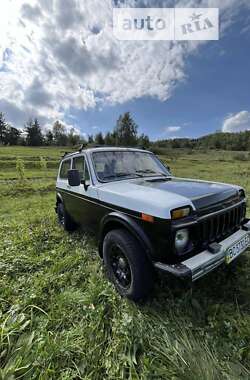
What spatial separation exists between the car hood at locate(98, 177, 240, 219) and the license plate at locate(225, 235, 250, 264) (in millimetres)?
540

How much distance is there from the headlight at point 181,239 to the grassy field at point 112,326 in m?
0.85

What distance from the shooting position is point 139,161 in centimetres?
381

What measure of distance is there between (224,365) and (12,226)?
549cm

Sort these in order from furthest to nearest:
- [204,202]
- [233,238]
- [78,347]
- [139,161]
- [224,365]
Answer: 1. [139,161]
2. [233,238]
3. [204,202]
4. [78,347]
5. [224,365]

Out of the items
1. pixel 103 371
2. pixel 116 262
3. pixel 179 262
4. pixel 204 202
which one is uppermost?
pixel 204 202

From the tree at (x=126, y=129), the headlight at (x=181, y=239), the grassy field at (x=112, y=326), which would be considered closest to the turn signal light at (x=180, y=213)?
the headlight at (x=181, y=239)

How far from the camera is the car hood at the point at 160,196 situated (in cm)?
216

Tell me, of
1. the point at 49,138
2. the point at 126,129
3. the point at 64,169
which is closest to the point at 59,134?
the point at 49,138

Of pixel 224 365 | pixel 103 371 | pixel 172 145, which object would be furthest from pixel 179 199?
pixel 172 145

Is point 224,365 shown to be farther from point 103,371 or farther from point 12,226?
point 12,226

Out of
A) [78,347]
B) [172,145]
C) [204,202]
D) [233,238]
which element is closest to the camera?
[78,347]

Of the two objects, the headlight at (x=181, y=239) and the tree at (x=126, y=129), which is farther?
the tree at (x=126, y=129)

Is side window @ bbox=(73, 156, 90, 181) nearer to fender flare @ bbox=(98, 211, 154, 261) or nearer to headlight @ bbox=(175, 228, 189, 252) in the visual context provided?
fender flare @ bbox=(98, 211, 154, 261)

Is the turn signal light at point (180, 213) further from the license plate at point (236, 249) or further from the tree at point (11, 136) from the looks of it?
the tree at point (11, 136)
